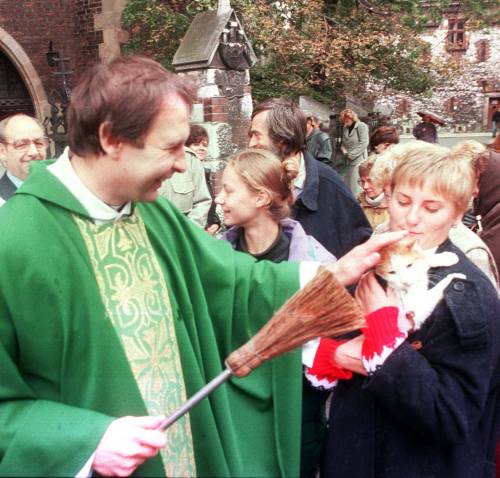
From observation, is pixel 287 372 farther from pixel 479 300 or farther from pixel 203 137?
pixel 203 137

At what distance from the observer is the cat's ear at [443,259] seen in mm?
1905

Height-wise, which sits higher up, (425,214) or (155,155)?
(155,155)

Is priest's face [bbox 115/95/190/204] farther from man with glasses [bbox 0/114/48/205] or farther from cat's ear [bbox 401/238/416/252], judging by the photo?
man with glasses [bbox 0/114/48/205]

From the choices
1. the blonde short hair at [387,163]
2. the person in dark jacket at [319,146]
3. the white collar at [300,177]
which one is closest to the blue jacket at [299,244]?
the blonde short hair at [387,163]

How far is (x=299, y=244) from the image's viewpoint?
2.88 metres

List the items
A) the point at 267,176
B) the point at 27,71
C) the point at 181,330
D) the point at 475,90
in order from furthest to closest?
the point at 475,90 → the point at 27,71 → the point at 267,176 → the point at 181,330

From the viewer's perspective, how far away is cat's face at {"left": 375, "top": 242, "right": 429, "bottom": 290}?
6.12 feet

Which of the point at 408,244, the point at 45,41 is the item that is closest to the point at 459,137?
the point at 45,41

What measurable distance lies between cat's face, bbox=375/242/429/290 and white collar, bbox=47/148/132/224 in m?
0.82

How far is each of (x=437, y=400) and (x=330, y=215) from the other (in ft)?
6.05

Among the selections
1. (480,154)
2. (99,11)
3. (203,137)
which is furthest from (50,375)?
(99,11)

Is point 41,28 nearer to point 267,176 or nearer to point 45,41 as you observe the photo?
point 45,41

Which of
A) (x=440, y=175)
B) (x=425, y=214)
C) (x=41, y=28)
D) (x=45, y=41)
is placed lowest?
(x=425, y=214)

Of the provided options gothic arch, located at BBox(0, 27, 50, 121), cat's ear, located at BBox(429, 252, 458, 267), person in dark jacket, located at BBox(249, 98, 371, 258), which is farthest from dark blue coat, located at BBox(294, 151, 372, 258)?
gothic arch, located at BBox(0, 27, 50, 121)
